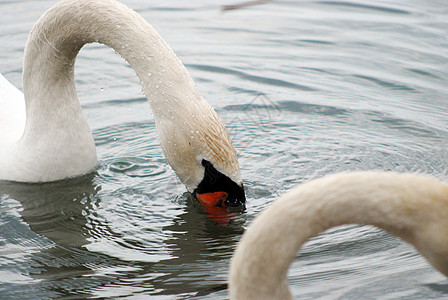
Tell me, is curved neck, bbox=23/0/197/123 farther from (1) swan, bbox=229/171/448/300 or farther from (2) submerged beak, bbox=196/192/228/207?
(1) swan, bbox=229/171/448/300

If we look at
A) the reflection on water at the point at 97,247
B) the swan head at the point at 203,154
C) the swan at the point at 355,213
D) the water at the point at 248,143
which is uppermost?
the swan at the point at 355,213

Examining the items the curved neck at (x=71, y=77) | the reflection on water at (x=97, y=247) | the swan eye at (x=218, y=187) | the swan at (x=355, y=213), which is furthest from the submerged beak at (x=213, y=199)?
the swan at (x=355, y=213)

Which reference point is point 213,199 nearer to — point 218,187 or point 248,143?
point 218,187

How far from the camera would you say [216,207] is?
5066mm

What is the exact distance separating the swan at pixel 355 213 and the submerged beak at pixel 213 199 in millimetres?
2067

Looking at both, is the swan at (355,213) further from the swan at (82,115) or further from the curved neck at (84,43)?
the curved neck at (84,43)

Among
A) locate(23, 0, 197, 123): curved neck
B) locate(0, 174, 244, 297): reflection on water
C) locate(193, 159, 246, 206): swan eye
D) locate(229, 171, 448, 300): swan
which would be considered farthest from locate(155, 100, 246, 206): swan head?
locate(229, 171, 448, 300): swan

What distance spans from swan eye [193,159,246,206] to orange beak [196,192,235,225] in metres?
0.01

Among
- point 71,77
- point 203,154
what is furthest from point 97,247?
point 71,77

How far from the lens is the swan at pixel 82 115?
4.59 meters

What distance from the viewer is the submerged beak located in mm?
4938

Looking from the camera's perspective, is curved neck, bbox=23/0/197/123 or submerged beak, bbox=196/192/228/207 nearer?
curved neck, bbox=23/0/197/123

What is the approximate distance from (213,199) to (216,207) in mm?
102

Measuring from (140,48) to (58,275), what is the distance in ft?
5.30
